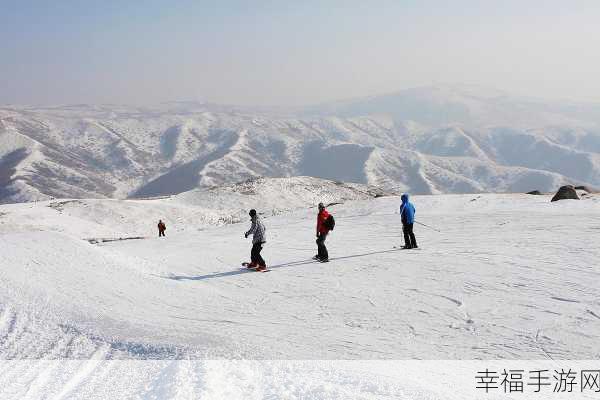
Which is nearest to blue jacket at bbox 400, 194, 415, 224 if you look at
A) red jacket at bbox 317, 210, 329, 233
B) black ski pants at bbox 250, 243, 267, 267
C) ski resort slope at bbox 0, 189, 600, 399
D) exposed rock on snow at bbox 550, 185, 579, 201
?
ski resort slope at bbox 0, 189, 600, 399

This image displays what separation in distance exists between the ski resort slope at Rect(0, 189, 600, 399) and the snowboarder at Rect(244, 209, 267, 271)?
0.62 meters

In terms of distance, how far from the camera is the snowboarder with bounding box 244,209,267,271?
14164mm

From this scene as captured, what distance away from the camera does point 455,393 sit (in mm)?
5781

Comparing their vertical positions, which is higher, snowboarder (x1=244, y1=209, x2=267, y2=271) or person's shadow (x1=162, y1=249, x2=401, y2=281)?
snowboarder (x1=244, y1=209, x2=267, y2=271)

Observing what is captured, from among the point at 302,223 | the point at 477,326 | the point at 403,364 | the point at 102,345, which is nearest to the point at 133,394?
the point at 102,345

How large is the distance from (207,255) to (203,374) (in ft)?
37.4

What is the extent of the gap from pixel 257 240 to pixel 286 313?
455 centimetres

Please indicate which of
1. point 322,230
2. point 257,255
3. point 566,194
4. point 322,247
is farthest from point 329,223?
point 566,194

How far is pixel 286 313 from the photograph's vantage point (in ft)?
33.0

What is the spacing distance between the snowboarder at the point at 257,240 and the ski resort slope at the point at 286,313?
624 mm

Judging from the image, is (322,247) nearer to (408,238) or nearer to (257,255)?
(257,255)

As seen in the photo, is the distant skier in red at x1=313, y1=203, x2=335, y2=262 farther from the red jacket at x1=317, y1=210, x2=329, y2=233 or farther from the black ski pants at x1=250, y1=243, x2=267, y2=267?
the black ski pants at x1=250, y1=243, x2=267, y2=267

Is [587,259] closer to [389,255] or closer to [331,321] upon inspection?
[389,255]

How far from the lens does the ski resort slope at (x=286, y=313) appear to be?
21.2 feet
